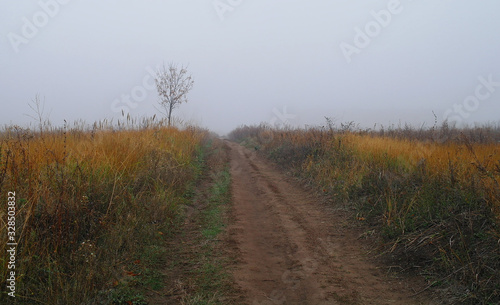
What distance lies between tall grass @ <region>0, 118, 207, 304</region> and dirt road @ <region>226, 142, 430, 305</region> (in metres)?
1.33

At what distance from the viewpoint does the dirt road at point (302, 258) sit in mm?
3123

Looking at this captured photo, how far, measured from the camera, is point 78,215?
3.47 metres

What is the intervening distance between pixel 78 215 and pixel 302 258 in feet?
9.09

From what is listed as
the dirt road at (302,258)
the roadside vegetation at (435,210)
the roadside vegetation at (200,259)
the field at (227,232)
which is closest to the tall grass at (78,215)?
the field at (227,232)

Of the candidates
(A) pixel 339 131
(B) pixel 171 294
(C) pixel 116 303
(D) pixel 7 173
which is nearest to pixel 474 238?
(B) pixel 171 294

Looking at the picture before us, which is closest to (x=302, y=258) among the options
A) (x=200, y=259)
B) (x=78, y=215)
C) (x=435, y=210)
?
(x=200, y=259)

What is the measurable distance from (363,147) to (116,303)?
6.96 metres

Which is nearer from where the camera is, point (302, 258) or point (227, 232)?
point (302, 258)

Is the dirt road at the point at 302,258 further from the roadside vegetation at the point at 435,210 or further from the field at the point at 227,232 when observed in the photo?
the roadside vegetation at the point at 435,210

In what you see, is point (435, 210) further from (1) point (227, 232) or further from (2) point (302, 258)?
(1) point (227, 232)

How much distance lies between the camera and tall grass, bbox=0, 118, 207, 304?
2.70 metres

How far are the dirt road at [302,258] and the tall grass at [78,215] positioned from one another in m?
1.33

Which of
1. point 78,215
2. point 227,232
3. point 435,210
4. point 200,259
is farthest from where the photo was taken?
point 227,232

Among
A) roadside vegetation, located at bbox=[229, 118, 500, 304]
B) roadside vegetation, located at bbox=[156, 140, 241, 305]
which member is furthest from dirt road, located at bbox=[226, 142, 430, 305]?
roadside vegetation, located at bbox=[229, 118, 500, 304]
